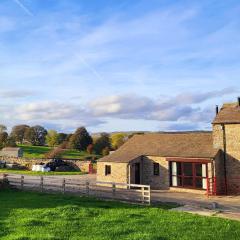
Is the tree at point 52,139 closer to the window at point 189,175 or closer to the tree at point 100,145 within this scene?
the tree at point 100,145

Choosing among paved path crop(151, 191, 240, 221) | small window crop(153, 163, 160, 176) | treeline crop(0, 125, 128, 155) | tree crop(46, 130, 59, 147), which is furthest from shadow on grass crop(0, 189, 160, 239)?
tree crop(46, 130, 59, 147)

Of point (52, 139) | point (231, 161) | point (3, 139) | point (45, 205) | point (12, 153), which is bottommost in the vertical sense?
point (45, 205)

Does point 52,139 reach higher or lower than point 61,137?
lower

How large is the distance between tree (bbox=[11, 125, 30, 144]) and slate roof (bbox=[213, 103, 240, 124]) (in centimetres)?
8713

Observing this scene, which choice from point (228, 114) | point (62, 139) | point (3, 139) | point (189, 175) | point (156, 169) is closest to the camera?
point (228, 114)

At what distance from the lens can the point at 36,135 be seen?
363 ft

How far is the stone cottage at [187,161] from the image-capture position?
95.8 feet

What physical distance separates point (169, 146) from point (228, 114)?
5.51 metres

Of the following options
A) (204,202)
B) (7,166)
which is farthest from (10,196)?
(7,166)

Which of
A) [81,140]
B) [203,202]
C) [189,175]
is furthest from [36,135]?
[203,202]

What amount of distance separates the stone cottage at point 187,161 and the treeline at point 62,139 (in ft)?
114

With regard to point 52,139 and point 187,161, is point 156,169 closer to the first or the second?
point 187,161

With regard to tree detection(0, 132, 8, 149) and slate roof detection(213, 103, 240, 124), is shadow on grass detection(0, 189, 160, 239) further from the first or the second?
tree detection(0, 132, 8, 149)

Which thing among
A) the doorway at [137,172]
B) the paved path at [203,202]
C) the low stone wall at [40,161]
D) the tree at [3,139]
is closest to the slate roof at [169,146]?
the doorway at [137,172]
